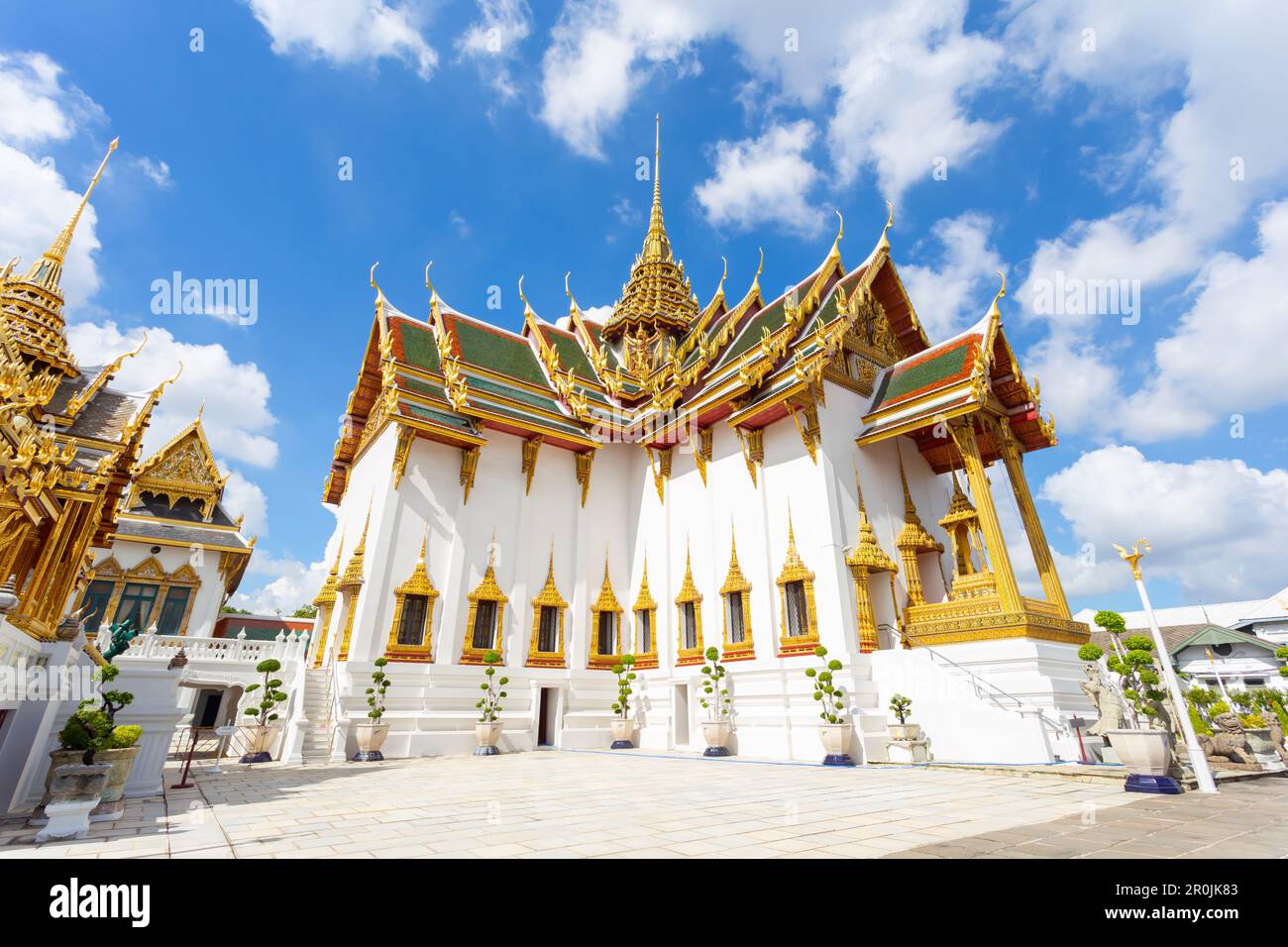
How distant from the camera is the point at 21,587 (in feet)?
23.1

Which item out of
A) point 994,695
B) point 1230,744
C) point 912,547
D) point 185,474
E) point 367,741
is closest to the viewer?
point 1230,744

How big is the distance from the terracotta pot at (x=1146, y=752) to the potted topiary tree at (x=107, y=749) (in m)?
9.20

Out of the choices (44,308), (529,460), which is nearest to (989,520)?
(529,460)

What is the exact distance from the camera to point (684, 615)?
48.3 ft

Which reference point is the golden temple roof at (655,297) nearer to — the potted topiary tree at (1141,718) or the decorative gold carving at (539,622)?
the decorative gold carving at (539,622)

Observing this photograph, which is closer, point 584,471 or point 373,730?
point 373,730

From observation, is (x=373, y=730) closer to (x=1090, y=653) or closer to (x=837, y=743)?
(x=837, y=743)

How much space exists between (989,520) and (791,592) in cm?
404

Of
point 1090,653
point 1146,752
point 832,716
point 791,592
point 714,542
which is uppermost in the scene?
point 714,542

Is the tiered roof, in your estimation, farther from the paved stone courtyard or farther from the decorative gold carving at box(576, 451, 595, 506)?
the paved stone courtyard

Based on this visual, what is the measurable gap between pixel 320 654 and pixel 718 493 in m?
10.2
